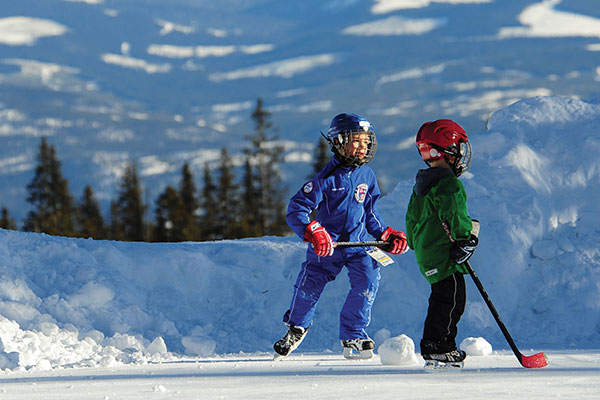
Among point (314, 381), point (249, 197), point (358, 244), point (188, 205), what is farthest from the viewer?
point (188, 205)

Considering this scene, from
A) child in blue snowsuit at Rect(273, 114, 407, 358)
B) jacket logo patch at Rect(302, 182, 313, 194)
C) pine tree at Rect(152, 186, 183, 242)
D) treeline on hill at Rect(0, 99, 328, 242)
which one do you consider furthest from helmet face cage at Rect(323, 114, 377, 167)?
pine tree at Rect(152, 186, 183, 242)

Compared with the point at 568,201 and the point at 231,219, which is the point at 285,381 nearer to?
the point at 568,201

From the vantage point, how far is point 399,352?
247 inches

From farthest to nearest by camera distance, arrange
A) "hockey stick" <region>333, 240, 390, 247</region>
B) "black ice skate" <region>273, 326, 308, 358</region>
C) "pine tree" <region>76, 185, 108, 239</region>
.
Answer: "pine tree" <region>76, 185, 108, 239</region> → "black ice skate" <region>273, 326, 308, 358</region> → "hockey stick" <region>333, 240, 390, 247</region>

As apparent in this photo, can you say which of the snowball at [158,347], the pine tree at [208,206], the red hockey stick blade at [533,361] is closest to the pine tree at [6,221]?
the pine tree at [208,206]

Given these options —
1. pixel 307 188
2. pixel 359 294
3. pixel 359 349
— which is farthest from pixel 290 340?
pixel 307 188

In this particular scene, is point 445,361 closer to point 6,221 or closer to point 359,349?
point 359,349

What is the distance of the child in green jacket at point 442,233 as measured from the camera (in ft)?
18.5

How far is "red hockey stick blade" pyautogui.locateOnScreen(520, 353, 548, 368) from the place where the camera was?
5.90 m

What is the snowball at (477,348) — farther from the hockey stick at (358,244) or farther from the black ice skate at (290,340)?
the black ice skate at (290,340)

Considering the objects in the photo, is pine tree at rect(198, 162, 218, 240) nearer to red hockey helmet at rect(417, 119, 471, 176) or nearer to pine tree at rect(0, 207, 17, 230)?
pine tree at rect(0, 207, 17, 230)

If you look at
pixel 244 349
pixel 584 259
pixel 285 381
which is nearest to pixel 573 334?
pixel 584 259

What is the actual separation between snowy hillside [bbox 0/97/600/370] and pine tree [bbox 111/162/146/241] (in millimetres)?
53633

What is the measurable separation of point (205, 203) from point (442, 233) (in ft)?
169
